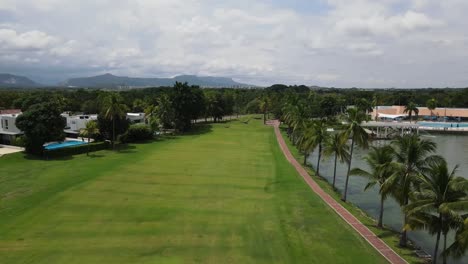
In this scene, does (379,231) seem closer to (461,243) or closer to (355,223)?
(355,223)

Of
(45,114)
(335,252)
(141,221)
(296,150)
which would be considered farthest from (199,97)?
(335,252)

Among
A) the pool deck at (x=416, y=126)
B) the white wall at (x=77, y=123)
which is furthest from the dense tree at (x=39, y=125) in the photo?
the pool deck at (x=416, y=126)

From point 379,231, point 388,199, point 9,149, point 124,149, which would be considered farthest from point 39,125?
point 388,199

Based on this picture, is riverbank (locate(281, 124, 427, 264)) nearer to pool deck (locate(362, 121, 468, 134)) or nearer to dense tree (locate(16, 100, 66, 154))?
dense tree (locate(16, 100, 66, 154))

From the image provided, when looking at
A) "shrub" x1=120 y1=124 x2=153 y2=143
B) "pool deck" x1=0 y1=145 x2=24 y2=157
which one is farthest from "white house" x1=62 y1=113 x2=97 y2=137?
"pool deck" x1=0 y1=145 x2=24 y2=157

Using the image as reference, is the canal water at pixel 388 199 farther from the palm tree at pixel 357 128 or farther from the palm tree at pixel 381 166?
the palm tree at pixel 357 128

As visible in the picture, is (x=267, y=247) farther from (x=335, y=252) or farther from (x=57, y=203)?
(x=57, y=203)
